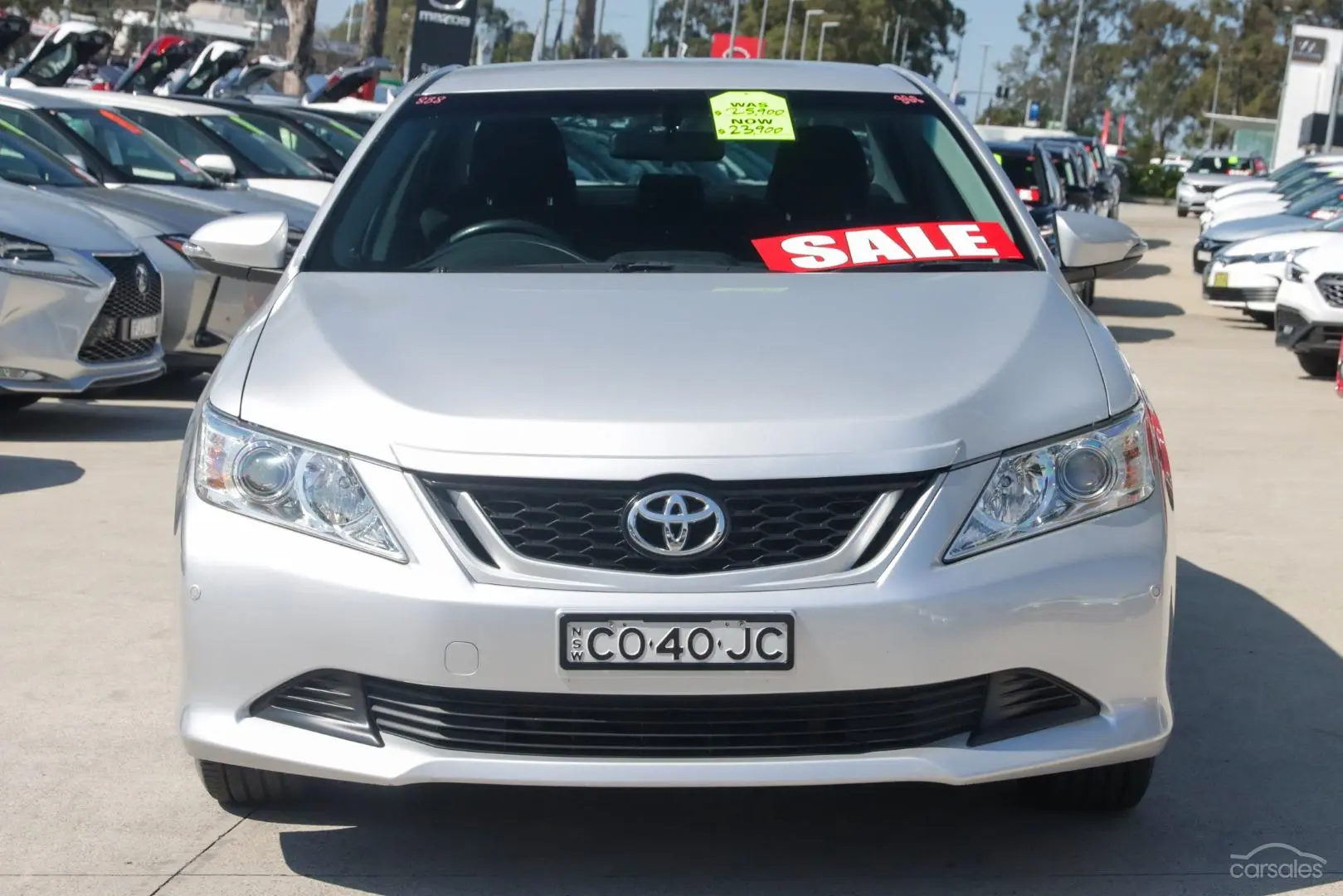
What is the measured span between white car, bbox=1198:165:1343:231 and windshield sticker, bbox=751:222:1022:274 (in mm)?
20748

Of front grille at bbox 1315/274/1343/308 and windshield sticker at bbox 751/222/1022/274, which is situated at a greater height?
windshield sticker at bbox 751/222/1022/274

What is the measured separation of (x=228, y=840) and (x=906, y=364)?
163cm

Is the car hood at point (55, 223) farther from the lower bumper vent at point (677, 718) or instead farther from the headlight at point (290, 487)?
the lower bumper vent at point (677, 718)

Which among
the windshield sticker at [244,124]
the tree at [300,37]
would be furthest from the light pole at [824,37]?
the windshield sticker at [244,124]

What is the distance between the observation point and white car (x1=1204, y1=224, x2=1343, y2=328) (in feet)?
56.0

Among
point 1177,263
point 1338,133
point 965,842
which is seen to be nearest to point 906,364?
point 965,842

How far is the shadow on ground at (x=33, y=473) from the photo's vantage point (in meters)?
8.02

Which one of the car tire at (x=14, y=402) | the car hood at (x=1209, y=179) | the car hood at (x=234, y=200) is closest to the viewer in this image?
the car tire at (x=14, y=402)

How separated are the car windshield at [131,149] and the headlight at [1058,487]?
922 centimetres

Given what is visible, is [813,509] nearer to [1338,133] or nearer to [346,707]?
[346,707]

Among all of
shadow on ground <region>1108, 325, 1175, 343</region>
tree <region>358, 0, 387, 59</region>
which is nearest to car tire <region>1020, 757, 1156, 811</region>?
shadow on ground <region>1108, 325, 1175, 343</region>

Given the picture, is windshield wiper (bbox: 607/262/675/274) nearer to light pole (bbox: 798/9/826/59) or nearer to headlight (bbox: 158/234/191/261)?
headlight (bbox: 158/234/191/261)

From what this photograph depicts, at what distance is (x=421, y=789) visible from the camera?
4242mm

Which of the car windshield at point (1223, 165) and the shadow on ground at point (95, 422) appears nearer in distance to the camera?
the shadow on ground at point (95, 422)
